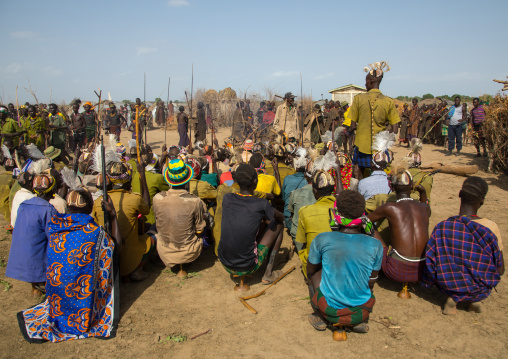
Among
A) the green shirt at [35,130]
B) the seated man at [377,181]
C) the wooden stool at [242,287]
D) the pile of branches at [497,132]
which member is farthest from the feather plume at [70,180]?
the pile of branches at [497,132]

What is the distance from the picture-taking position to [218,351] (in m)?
3.12

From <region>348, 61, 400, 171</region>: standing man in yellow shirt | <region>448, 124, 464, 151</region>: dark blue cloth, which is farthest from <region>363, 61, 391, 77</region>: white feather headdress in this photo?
<region>448, 124, 464, 151</region>: dark blue cloth

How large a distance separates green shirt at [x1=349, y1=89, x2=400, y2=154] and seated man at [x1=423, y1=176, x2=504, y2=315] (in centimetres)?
237

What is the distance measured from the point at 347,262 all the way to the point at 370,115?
11.0 feet

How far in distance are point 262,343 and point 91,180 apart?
17.8ft

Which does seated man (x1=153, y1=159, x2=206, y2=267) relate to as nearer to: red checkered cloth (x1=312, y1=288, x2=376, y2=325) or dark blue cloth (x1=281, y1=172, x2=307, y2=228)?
dark blue cloth (x1=281, y1=172, x2=307, y2=228)

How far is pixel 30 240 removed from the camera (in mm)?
3615

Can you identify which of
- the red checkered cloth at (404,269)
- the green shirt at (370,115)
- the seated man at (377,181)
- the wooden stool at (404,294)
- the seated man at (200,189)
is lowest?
the wooden stool at (404,294)

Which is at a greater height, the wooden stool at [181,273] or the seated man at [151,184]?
the seated man at [151,184]

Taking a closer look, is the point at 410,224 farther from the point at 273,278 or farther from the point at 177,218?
the point at 177,218

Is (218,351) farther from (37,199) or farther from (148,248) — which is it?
(37,199)

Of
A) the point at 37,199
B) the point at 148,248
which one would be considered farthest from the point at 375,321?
the point at 37,199

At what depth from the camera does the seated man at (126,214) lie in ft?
13.0

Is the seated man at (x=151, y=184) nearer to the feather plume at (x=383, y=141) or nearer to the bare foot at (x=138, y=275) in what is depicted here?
the bare foot at (x=138, y=275)
